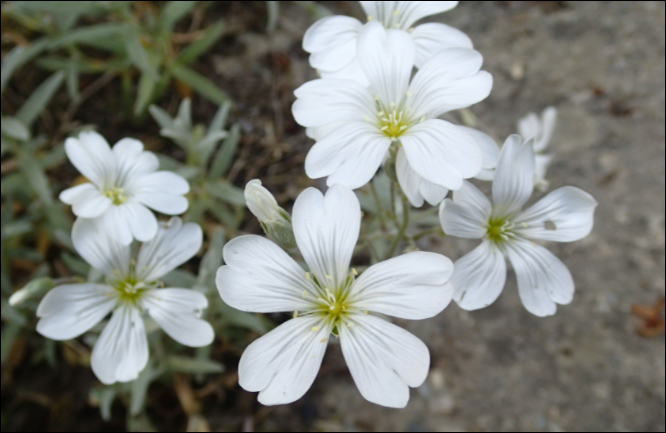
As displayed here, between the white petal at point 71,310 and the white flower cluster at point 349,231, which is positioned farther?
the white petal at point 71,310

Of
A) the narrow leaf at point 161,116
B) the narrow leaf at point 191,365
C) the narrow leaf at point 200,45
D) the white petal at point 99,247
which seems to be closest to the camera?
the white petal at point 99,247

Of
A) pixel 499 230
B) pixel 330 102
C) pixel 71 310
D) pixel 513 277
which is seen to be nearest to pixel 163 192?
pixel 71 310

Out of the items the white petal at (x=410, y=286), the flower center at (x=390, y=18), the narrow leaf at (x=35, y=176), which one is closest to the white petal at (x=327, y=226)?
the white petal at (x=410, y=286)

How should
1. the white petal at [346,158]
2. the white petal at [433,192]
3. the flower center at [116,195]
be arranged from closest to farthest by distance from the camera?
the white petal at [346,158] < the white petal at [433,192] < the flower center at [116,195]

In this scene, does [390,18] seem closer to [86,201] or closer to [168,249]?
[168,249]

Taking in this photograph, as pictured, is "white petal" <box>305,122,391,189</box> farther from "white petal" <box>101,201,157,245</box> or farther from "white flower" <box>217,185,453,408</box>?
"white petal" <box>101,201,157,245</box>

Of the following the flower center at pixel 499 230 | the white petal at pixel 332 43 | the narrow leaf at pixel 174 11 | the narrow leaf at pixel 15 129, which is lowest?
the flower center at pixel 499 230

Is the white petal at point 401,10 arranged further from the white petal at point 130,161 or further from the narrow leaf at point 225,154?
the white petal at point 130,161

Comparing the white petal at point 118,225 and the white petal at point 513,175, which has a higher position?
the white petal at point 118,225
